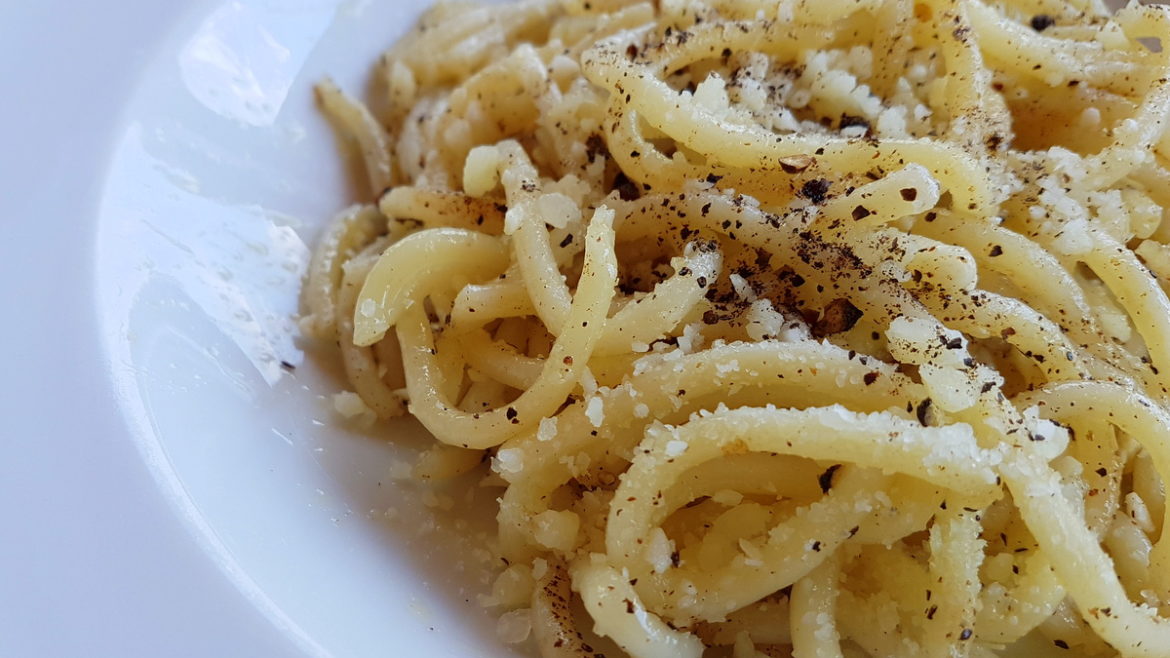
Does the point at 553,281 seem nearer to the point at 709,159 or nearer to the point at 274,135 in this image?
the point at 709,159

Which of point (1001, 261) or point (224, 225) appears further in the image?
point (224, 225)

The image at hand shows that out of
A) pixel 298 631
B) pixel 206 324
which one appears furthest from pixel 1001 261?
pixel 206 324

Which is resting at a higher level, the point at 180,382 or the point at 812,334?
the point at 180,382

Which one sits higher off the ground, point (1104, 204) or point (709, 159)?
point (709, 159)
